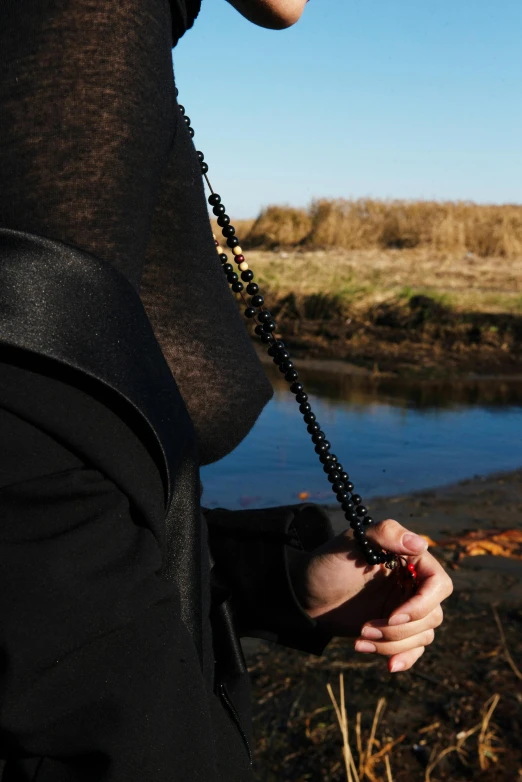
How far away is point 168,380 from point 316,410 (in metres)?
7.38

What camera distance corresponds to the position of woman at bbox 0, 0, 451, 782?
72 cm

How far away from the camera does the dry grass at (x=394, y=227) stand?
669 inches

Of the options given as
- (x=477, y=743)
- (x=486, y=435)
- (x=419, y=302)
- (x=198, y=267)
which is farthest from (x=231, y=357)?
(x=419, y=302)

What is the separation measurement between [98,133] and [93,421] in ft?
0.82

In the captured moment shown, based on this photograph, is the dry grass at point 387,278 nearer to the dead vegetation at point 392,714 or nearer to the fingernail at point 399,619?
the dead vegetation at point 392,714

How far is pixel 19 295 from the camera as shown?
2.40ft

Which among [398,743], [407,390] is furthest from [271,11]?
[407,390]

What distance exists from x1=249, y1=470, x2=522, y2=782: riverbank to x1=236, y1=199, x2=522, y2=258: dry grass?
1387 cm

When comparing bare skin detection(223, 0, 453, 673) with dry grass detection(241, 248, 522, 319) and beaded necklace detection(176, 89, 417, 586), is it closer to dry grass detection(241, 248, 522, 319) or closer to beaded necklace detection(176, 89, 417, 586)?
beaded necklace detection(176, 89, 417, 586)

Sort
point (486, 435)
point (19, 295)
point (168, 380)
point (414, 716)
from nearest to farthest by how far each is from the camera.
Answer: point (19, 295) < point (168, 380) < point (414, 716) < point (486, 435)

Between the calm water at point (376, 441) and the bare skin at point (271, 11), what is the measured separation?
4.50m

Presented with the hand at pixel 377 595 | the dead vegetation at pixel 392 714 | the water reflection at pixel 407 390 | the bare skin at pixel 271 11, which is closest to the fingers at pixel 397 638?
the hand at pixel 377 595

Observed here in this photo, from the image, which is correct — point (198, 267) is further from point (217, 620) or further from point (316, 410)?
point (316, 410)

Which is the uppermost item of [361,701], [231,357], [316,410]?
[231,357]
